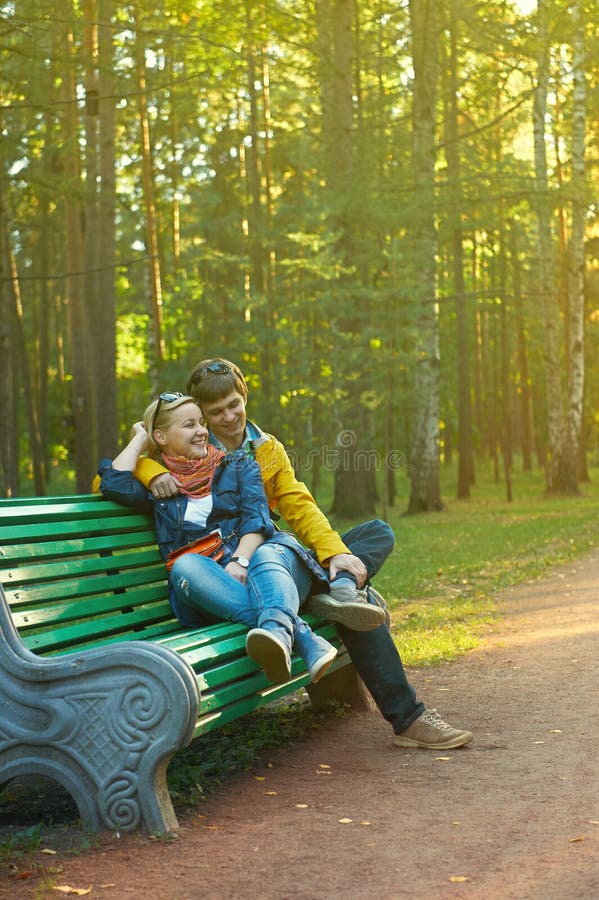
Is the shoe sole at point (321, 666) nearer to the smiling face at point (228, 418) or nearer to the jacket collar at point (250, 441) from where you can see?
the jacket collar at point (250, 441)


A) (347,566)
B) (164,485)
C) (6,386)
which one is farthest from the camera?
(6,386)

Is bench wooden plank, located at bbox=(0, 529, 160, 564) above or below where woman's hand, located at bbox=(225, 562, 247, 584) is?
above

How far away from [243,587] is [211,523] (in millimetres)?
481

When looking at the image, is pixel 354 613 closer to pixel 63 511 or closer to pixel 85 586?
pixel 85 586

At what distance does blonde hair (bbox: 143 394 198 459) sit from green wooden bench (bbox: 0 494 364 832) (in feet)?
2.51

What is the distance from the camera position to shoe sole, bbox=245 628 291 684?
4793 mm

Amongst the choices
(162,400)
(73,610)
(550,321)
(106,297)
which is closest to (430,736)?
(73,610)

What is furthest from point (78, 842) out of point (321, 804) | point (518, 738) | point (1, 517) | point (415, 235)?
point (415, 235)

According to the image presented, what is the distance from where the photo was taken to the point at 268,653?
483cm

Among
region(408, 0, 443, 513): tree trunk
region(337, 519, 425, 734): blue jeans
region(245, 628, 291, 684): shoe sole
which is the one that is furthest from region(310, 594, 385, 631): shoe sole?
region(408, 0, 443, 513): tree trunk

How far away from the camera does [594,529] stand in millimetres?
18625

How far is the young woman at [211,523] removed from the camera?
5.21 metres

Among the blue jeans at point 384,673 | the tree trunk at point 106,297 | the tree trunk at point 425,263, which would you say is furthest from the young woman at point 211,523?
the tree trunk at point 425,263

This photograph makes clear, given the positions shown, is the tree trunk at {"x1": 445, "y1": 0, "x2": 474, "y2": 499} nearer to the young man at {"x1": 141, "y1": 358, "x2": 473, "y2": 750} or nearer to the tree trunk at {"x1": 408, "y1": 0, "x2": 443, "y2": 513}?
the tree trunk at {"x1": 408, "y1": 0, "x2": 443, "y2": 513}
